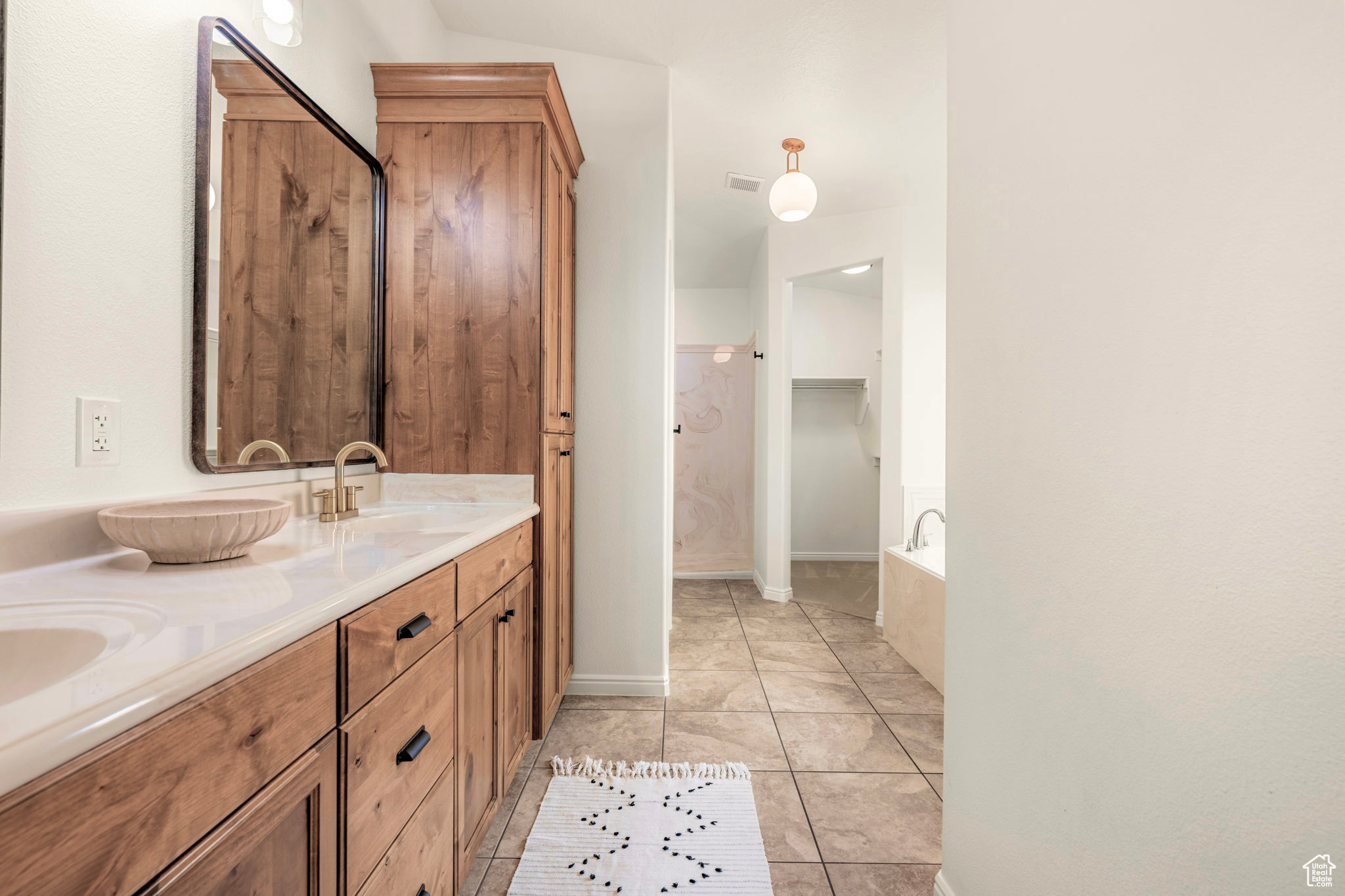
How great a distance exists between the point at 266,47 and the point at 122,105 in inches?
19.8

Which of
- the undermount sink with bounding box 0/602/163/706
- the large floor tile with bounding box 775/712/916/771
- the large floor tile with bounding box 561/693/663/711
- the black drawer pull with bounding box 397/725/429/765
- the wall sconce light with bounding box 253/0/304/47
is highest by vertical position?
the wall sconce light with bounding box 253/0/304/47

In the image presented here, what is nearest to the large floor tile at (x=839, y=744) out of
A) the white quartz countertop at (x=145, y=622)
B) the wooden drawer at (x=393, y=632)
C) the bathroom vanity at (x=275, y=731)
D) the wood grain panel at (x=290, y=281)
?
the bathroom vanity at (x=275, y=731)

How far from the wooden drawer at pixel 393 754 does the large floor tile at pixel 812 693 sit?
1.60 meters

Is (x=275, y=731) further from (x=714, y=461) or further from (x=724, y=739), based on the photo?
(x=714, y=461)

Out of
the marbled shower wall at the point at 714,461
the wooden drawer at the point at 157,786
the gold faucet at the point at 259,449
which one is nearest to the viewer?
the wooden drawer at the point at 157,786

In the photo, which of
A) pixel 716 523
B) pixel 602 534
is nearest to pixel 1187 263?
pixel 602 534

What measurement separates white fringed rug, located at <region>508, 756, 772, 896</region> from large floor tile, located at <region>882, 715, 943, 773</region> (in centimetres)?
64

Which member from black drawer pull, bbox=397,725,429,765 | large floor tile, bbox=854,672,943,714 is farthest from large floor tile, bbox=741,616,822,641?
black drawer pull, bbox=397,725,429,765

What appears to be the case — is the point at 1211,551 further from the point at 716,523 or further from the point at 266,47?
the point at 716,523

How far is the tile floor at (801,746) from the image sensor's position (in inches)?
59.0

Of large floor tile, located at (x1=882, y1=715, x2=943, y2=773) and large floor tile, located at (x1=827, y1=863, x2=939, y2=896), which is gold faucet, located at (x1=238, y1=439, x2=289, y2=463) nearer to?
large floor tile, located at (x1=827, y1=863, x2=939, y2=896)

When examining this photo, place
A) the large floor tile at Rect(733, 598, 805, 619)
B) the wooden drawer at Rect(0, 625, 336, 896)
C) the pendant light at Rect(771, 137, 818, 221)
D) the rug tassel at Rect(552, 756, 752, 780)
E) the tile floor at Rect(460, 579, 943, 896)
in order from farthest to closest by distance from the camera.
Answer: the large floor tile at Rect(733, 598, 805, 619), the pendant light at Rect(771, 137, 818, 221), the rug tassel at Rect(552, 756, 752, 780), the tile floor at Rect(460, 579, 943, 896), the wooden drawer at Rect(0, 625, 336, 896)

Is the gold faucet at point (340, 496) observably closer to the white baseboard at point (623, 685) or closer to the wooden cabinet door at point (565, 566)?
the wooden cabinet door at point (565, 566)

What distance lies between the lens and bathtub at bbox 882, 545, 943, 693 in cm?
264
